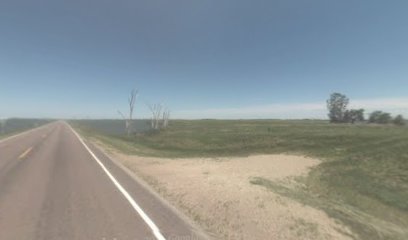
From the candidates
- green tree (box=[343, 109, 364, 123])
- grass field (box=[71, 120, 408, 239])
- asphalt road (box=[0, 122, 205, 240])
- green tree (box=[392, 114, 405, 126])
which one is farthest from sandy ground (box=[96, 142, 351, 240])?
green tree (box=[343, 109, 364, 123])

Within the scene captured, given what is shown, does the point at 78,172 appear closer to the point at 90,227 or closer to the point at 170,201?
the point at 170,201

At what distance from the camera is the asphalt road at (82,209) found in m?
6.81

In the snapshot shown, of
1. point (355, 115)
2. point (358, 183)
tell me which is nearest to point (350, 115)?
point (355, 115)

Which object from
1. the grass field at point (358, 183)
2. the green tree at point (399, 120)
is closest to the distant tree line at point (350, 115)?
the green tree at point (399, 120)

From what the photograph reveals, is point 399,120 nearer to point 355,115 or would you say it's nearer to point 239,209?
point 355,115

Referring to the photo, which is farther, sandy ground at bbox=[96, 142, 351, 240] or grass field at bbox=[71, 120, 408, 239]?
grass field at bbox=[71, 120, 408, 239]

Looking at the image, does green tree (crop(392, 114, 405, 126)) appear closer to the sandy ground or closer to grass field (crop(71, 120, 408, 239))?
grass field (crop(71, 120, 408, 239))

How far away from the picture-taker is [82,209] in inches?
337

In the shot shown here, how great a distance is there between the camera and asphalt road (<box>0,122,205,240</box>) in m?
6.81

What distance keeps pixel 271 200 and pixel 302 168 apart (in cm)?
1293

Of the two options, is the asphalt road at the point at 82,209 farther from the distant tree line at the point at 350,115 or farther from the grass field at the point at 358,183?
the distant tree line at the point at 350,115

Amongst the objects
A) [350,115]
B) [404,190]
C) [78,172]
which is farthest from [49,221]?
[350,115]

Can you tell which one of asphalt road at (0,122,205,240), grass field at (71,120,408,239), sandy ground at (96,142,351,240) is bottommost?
grass field at (71,120,408,239)

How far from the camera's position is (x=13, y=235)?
654 cm
